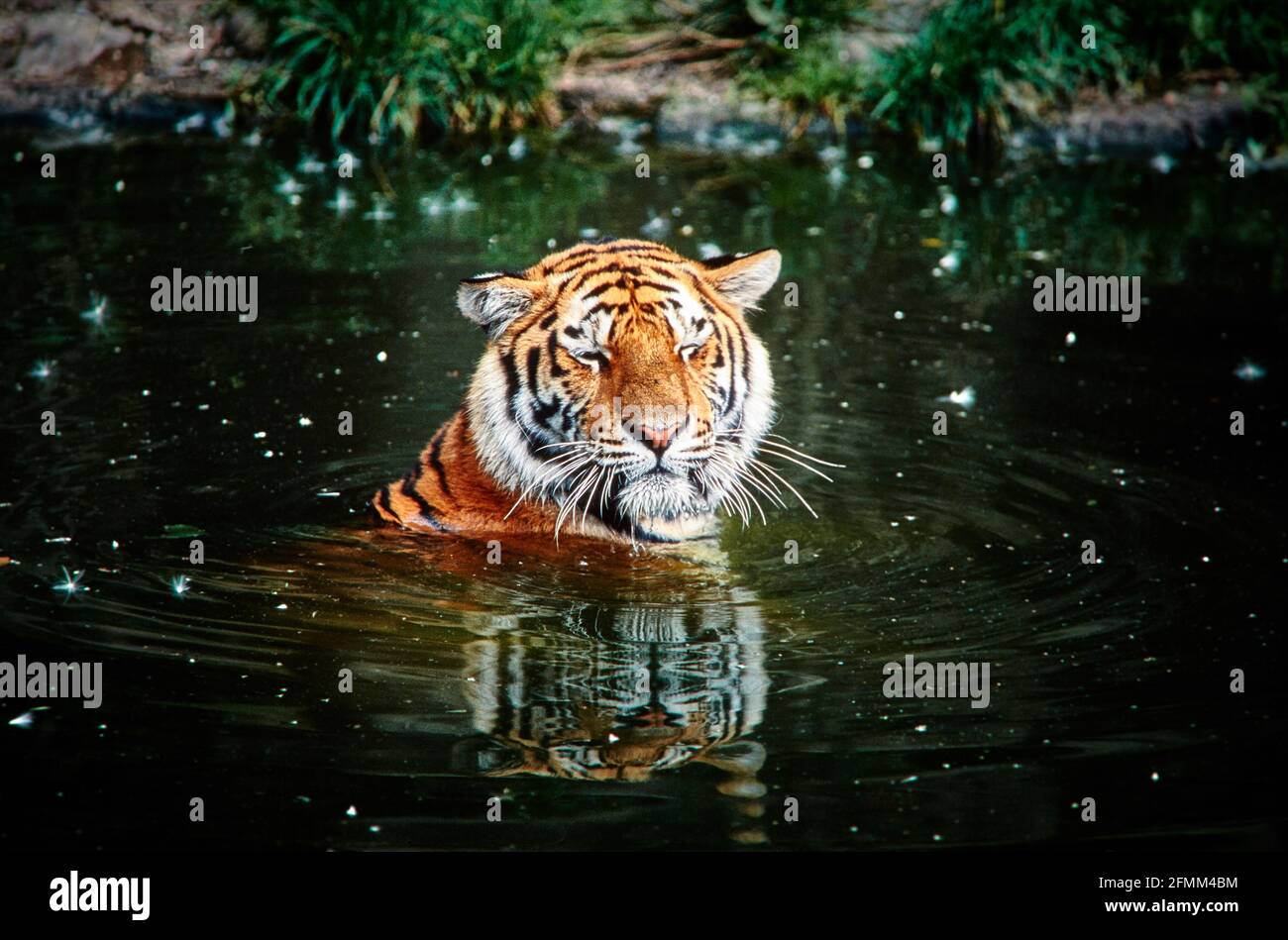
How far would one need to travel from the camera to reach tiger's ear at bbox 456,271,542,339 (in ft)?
14.4

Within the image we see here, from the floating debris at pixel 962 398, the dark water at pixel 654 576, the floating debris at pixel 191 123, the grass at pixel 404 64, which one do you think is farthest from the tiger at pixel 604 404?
the floating debris at pixel 191 123

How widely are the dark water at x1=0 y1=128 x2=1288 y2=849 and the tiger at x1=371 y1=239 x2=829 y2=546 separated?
0.58 feet

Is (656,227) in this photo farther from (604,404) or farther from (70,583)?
(70,583)

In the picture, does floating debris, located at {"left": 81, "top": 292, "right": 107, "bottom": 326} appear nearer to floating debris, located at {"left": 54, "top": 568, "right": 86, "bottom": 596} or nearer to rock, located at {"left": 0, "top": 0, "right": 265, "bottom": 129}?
floating debris, located at {"left": 54, "top": 568, "right": 86, "bottom": 596}

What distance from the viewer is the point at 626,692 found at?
3.79 m

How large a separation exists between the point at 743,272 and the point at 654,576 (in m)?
0.94

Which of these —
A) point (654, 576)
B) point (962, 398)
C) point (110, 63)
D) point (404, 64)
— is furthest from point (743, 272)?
point (110, 63)

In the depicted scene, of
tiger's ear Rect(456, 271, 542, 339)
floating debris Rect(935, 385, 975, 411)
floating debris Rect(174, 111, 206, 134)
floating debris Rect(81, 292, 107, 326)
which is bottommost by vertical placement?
tiger's ear Rect(456, 271, 542, 339)

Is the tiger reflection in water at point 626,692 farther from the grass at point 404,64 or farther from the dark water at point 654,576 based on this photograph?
the grass at point 404,64

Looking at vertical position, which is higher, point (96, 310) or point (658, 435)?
point (96, 310)

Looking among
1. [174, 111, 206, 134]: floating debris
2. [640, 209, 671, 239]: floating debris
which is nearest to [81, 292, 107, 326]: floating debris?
[640, 209, 671, 239]: floating debris

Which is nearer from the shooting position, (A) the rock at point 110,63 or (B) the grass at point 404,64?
(B) the grass at point 404,64

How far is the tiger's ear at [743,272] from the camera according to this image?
467 centimetres

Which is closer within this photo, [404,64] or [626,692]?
[626,692]
